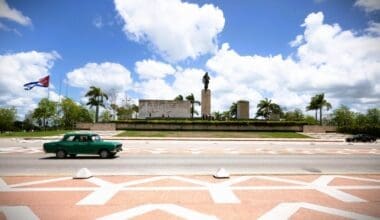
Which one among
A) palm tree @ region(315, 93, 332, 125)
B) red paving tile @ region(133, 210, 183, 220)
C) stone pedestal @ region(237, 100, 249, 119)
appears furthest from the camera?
palm tree @ region(315, 93, 332, 125)

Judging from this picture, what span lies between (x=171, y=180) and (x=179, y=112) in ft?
170

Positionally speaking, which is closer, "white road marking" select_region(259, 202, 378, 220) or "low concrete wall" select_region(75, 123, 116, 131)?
"white road marking" select_region(259, 202, 378, 220)

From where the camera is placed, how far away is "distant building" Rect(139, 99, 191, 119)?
61.6 metres

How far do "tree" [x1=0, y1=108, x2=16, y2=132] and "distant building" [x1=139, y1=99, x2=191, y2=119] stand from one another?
44.9m

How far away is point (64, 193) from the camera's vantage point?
26.1 ft

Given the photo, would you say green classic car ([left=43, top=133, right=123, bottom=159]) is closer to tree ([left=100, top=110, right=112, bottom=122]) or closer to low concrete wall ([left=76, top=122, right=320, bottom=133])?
low concrete wall ([left=76, top=122, right=320, bottom=133])

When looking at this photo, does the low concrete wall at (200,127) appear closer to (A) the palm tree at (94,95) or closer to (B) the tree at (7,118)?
(A) the palm tree at (94,95)

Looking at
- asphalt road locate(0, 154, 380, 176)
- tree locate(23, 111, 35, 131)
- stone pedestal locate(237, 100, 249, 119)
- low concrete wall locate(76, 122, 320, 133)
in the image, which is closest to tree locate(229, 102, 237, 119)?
stone pedestal locate(237, 100, 249, 119)

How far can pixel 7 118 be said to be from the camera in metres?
82.8

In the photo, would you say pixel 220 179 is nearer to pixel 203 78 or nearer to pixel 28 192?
pixel 28 192

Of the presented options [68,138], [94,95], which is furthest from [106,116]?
[68,138]

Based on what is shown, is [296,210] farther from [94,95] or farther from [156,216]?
[94,95]

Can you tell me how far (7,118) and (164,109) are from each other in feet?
164

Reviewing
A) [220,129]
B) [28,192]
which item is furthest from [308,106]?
[28,192]
